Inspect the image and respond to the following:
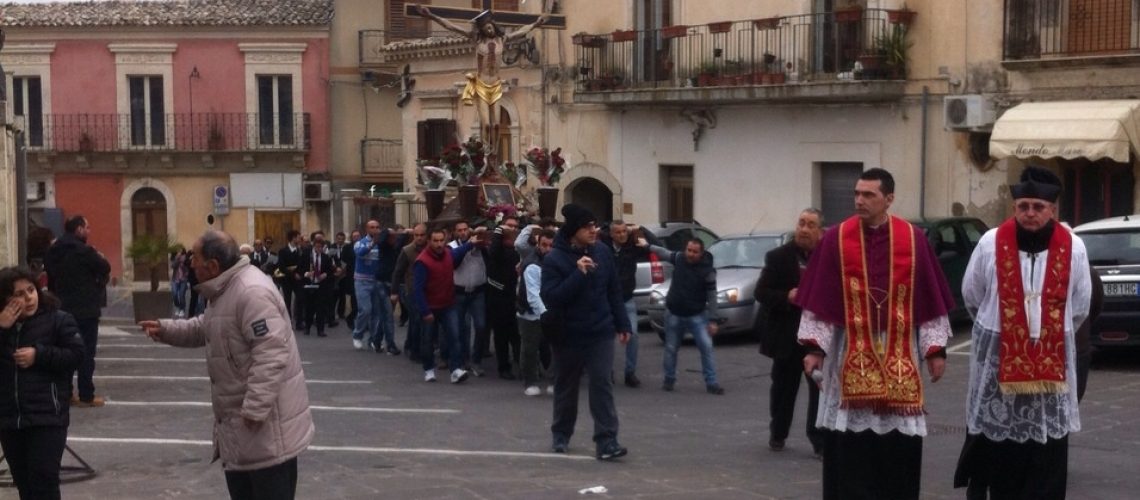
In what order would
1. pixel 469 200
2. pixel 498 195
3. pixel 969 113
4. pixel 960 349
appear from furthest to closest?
1. pixel 969 113
2. pixel 498 195
3. pixel 469 200
4. pixel 960 349

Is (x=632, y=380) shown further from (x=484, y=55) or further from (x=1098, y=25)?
(x=1098, y=25)

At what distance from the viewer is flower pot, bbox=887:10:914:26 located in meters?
24.1

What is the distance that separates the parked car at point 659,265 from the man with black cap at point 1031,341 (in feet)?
34.7

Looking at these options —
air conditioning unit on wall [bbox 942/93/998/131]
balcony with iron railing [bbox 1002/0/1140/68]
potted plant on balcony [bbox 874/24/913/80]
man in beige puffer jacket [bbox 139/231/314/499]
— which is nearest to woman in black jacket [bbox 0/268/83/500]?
man in beige puffer jacket [bbox 139/231/314/499]

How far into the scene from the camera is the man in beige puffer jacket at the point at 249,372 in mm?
7062

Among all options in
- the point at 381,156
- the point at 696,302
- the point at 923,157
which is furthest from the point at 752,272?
the point at 381,156

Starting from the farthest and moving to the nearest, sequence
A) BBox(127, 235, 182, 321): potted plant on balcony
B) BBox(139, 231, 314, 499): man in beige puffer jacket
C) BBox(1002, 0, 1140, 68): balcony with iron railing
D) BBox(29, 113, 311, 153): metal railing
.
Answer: BBox(29, 113, 311, 153): metal railing, BBox(127, 235, 182, 321): potted plant on balcony, BBox(1002, 0, 1140, 68): balcony with iron railing, BBox(139, 231, 314, 499): man in beige puffer jacket

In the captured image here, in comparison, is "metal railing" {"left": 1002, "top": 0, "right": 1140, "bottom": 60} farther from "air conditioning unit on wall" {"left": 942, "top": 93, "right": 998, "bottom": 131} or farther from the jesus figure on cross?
the jesus figure on cross

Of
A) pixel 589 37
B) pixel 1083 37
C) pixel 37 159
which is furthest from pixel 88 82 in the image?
pixel 1083 37

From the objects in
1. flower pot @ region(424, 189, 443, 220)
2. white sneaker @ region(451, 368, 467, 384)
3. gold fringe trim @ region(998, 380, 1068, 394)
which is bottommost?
white sneaker @ region(451, 368, 467, 384)

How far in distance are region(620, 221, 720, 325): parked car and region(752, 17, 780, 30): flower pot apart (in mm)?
3679

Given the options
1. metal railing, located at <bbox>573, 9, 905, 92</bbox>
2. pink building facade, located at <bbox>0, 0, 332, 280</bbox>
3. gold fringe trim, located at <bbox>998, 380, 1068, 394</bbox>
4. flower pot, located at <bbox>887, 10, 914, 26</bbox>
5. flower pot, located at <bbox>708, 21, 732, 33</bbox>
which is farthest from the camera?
pink building facade, located at <bbox>0, 0, 332, 280</bbox>

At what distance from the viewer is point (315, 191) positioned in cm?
4309

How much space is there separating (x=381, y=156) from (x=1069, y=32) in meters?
25.0
